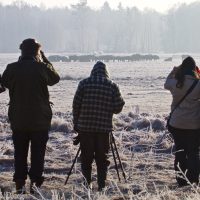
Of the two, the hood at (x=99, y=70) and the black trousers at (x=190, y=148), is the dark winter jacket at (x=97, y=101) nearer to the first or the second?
the hood at (x=99, y=70)

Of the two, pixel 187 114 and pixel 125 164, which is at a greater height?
pixel 187 114

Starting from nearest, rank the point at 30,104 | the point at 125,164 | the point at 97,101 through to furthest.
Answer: the point at 30,104 → the point at 97,101 → the point at 125,164

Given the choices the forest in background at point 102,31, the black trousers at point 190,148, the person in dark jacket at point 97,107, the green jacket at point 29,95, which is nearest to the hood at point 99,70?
the person in dark jacket at point 97,107

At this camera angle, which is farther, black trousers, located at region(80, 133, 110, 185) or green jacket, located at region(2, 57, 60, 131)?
black trousers, located at region(80, 133, 110, 185)

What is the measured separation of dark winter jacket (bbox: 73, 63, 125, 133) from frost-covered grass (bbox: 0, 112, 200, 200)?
678 millimetres

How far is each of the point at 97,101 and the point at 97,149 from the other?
59cm

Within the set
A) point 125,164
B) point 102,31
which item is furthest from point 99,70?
point 102,31

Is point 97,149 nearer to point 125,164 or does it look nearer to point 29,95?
point 29,95

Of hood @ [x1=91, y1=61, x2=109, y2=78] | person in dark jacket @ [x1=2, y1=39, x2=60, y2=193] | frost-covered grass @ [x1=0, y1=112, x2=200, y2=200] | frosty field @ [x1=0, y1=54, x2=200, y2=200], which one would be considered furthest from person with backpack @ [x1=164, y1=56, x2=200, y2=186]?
person in dark jacket @ [x1=2, y1=39, x2=60, y2=193]

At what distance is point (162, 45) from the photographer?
488 ft

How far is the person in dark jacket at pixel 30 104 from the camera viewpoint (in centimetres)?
723

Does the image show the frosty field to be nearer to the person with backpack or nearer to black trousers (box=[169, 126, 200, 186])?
black trousers (box=[169, 126, 200, 186])

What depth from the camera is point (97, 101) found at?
7.57 m

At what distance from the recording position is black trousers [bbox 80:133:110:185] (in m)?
7.61
